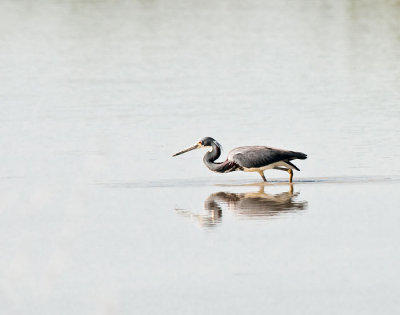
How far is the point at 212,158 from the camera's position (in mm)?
19609

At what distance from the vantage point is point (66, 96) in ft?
96.9

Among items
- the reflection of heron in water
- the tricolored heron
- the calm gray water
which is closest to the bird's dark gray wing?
the tricolored heron

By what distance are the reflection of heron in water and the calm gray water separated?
0.11ft

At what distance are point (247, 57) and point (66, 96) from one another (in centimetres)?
956

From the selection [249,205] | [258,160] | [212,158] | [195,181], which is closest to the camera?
[249,205]

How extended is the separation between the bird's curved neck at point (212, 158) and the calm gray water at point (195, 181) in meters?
0.23

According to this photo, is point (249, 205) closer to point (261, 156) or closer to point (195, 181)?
point (261, 156)

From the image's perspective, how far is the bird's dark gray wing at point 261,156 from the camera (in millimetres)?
18891

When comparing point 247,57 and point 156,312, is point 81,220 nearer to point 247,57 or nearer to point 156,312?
point 156,312

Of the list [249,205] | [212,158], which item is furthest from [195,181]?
[249,205]

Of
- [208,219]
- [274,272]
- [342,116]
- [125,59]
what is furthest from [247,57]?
[274,272]

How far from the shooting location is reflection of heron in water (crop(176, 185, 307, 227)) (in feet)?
52.4

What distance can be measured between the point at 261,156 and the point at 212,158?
985 millimetres

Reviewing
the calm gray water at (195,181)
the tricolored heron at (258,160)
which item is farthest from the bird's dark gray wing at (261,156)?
the calm gray water at (195,181)
